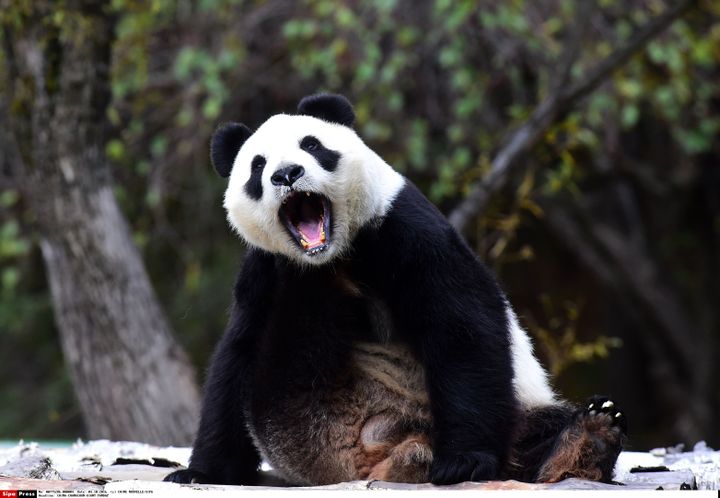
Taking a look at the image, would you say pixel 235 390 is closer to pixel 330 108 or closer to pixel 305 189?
pixel 305 189

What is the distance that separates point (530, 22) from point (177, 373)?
13.6 ft

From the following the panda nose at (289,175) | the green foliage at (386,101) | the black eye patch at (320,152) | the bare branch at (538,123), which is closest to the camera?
the panda nose at (289,175)

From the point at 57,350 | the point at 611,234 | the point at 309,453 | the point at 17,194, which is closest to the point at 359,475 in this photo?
the point at 309,453

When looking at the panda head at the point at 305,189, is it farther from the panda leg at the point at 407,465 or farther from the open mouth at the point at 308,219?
the panda leg at the point at 407,465

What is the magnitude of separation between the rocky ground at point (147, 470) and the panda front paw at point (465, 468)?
0.14ft

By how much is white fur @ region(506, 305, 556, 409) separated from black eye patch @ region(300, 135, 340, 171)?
87 centimetres

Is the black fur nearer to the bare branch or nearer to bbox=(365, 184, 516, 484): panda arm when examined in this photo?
bbox=(365, 184, 516, 484): panda arm

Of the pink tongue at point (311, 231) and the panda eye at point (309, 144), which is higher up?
the panda eye at point (309, 144)

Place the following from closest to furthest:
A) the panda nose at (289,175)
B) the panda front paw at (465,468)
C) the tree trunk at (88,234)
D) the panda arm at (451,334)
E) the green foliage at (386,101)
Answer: the panda front paw at (465,468) < the panda arm at (451,334) < the panda nose at (289,175) < the tree trunk at (88,234) < the green foliage at (386,101)

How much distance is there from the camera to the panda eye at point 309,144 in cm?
398

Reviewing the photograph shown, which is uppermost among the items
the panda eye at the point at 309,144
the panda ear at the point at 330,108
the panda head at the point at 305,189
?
the panda ear at the point at 330,108

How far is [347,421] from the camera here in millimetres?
3984

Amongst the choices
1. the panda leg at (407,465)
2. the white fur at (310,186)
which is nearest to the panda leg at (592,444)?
the panda leg at (407,465)

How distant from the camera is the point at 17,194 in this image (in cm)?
821
